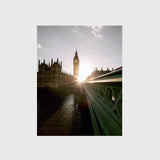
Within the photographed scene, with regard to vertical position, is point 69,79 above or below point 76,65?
below

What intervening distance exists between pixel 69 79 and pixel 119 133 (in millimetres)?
26447

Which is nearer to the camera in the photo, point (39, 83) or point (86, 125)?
point (86, 125)

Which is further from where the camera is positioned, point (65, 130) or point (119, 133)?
point (65, 130)

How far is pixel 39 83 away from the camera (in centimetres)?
2147

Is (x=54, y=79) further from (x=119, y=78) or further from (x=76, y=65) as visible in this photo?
(x=119, y=78)

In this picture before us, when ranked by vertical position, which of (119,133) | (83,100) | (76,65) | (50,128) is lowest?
(50,128)

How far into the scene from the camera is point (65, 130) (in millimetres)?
1973

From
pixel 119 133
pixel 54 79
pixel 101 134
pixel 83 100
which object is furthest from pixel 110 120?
pixel 54 79

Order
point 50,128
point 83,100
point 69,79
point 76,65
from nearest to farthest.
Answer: point 50,128
point 83,100
point 69,79
point 76,65

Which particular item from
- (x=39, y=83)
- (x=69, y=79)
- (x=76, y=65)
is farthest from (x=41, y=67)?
(x=76, y=65)

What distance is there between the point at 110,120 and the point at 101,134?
562 millimetres

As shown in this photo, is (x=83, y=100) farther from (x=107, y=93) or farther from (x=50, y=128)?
(x=107, y=93)

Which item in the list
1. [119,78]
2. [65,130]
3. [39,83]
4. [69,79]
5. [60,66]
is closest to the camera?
[119,78]

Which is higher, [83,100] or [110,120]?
[110,120]
